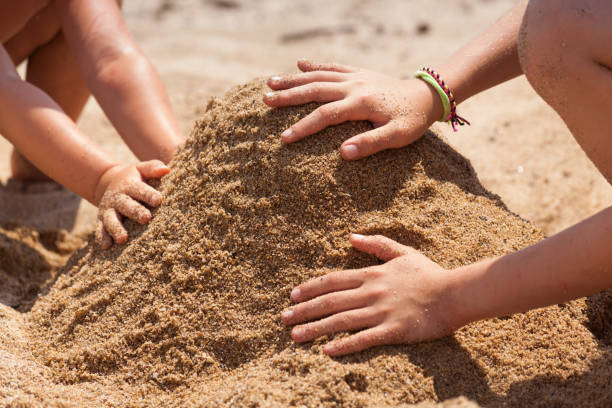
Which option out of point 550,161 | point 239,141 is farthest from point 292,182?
point 550,161

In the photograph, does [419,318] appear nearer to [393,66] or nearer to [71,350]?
[71,350]

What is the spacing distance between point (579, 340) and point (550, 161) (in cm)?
153

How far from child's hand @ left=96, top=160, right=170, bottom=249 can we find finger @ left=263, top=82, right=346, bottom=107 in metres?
0.46

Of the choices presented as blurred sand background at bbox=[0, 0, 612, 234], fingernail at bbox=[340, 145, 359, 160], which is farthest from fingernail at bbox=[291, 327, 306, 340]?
blurred sand background at bbox=[0, 0, 612, 234]

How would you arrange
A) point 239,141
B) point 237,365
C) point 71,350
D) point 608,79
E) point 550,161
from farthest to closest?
point 550,161, point 239,141, point 71,350, point 237,365, point 608,79

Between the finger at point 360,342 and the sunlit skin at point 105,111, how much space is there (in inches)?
29.5

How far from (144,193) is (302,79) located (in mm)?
605

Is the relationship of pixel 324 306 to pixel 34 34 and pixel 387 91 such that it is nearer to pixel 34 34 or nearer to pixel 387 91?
pixel 387 91

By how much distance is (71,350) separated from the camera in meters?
1.75

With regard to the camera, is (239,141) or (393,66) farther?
(393,66)

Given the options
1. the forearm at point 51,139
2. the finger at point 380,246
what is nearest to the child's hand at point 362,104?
the finger at point 380,246

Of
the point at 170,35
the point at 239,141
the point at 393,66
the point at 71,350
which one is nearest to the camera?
the point at 71,350

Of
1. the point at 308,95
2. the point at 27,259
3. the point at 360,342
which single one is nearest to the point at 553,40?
the point at 308,95

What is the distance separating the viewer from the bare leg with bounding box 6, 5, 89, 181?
2965mm
